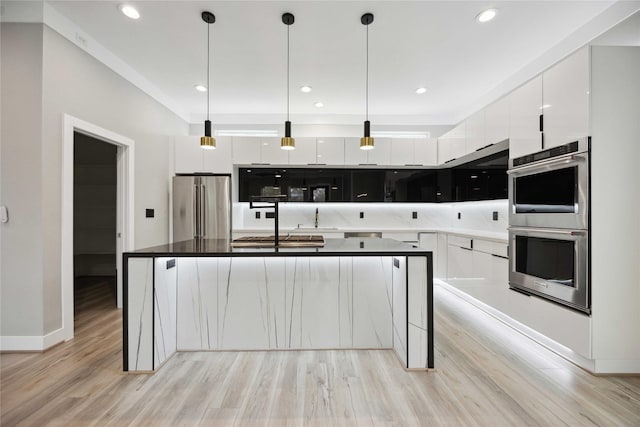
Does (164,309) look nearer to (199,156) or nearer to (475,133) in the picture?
(199,156)

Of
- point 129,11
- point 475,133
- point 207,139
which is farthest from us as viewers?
point 475,133

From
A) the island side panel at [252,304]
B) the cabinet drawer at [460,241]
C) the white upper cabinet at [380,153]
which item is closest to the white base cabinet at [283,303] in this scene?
the island side panel at [252,304]

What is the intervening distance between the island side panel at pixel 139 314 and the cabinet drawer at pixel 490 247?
3.25 meters

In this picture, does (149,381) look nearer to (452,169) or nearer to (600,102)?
(600,102)

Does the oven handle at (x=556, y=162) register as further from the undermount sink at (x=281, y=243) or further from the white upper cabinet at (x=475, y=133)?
the undermount sink at (x=281, y=243)

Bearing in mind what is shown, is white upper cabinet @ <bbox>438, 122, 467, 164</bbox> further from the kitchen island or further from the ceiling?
the kitchen island

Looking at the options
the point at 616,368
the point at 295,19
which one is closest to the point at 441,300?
the point at 616,368

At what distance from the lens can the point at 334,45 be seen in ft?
10.5

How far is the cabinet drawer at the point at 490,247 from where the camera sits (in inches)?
122

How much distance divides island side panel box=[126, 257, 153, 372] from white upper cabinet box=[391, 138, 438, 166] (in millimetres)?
4007

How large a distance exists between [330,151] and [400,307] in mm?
3211

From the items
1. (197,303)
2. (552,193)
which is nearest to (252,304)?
(197,303)

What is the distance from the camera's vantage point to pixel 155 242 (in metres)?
4.38

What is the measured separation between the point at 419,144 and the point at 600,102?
2.93 metres
